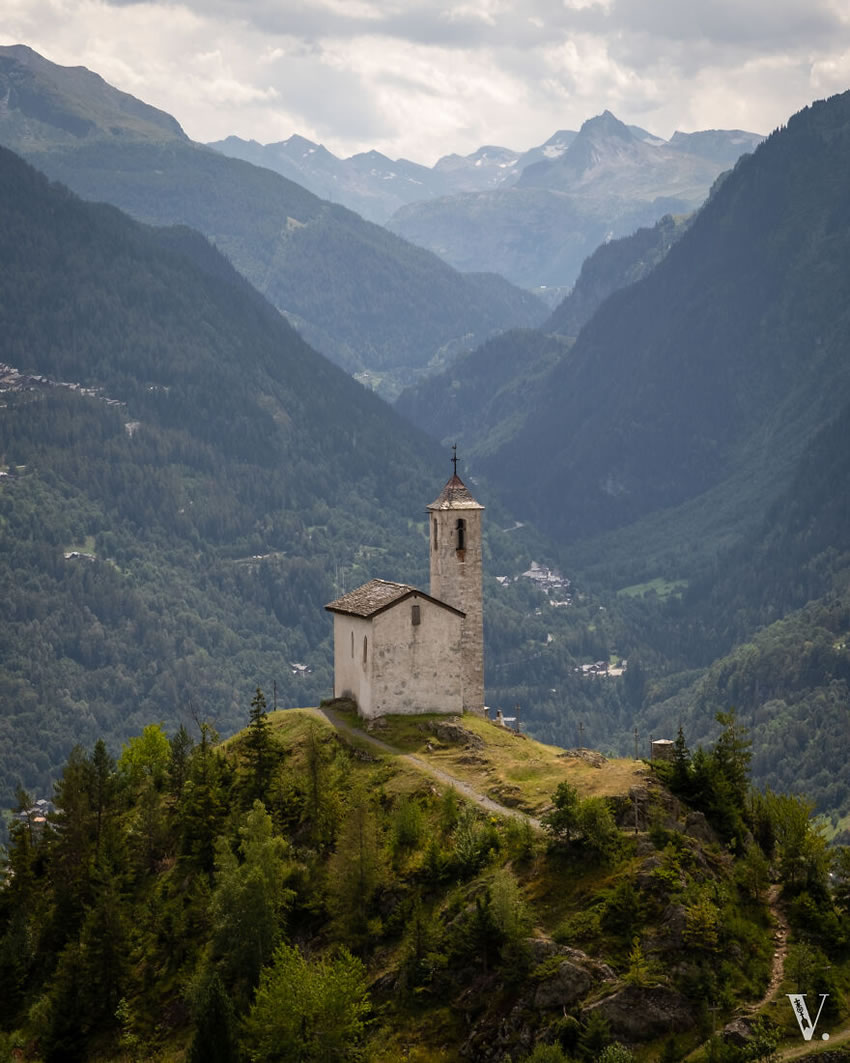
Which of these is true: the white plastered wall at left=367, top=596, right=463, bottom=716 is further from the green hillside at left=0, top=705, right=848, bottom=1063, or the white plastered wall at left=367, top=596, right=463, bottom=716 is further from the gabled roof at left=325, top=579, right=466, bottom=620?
the green hillside at left=0, top=705, right=848, bottom=1063

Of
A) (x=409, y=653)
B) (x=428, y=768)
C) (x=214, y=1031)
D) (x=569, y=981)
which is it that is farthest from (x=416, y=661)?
(x=569, y=981)

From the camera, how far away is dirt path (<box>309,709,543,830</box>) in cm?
9285

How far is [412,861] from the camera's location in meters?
89.6

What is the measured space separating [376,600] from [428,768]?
14910mm

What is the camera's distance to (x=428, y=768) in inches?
3979

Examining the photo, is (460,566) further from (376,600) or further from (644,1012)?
(644,1012)

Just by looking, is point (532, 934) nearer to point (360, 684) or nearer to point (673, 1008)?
point (673, 1008)

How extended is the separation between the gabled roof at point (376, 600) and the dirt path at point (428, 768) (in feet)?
22.2

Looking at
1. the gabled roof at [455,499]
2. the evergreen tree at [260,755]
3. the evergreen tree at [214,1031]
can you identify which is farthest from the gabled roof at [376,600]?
the evergreen tree at [214,1031]

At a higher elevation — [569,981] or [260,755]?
[260,755]

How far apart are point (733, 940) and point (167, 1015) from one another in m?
30.1

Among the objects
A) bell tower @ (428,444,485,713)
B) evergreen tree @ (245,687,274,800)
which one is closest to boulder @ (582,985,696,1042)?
evergreen tree @ (245,687,274,800)

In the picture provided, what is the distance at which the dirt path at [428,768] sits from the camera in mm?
92850

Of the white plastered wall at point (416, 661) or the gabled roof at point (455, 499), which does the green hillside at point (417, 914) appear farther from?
the gabled roof at point (455, 499)
